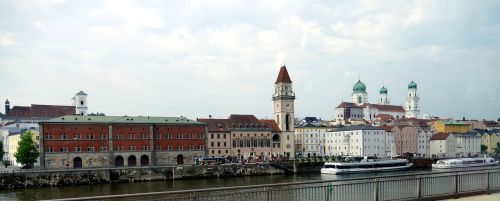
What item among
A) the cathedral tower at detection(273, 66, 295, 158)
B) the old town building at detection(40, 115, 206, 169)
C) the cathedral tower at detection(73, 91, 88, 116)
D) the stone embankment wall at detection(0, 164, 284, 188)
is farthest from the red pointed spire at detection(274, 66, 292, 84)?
the cathedral tower at detection(73, 91, 88, 116)

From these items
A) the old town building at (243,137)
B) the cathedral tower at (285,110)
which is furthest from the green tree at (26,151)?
the cathedral tower at (285,110)

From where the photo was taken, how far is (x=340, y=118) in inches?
7328

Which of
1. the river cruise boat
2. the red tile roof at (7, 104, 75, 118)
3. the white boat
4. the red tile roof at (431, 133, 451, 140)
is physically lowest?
the river cruise boat

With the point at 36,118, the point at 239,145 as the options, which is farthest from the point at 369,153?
the point at 36,118

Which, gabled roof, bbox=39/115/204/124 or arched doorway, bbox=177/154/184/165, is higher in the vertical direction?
gabled roof, bbox=39/115/204/124

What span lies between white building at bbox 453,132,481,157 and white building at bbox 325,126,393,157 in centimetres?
2381

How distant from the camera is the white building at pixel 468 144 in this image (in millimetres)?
142250

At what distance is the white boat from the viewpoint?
88344 millimetres

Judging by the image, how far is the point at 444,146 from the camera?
139 metres

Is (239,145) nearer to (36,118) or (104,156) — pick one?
(104,156)

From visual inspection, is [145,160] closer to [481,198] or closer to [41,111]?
[41,111]

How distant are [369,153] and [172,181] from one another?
70139 mm

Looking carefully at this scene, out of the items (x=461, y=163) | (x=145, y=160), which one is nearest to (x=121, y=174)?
(x=145, y=160)

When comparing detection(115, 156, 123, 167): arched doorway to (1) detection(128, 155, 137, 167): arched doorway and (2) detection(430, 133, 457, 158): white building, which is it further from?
(2) detection(430, 133, 457, 158): white building
